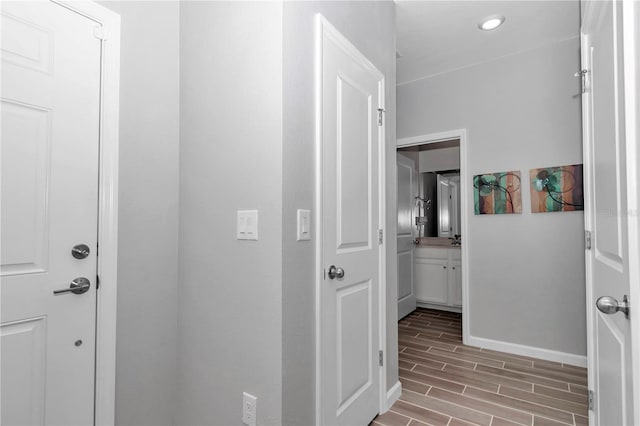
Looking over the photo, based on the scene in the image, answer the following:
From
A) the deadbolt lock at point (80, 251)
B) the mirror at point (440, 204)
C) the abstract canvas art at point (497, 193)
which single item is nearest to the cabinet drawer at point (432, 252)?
the mirror at point (440, 204)

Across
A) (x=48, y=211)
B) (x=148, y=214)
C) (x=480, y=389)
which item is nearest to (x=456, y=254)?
(x=480, y=389)

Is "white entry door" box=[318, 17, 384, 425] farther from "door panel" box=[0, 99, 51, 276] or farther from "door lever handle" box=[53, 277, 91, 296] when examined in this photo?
"door panel" box=[0, 99, 51, 276]

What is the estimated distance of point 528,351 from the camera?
2891 millimetres

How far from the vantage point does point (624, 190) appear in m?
1.00

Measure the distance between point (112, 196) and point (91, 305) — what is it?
46 centimetres

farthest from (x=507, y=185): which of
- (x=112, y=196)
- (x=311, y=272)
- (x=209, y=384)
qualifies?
(x=112, y=196)

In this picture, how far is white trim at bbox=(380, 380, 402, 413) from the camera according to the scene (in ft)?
6.69

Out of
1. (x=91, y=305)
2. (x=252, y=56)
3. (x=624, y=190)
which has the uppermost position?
(x=252, y=56)

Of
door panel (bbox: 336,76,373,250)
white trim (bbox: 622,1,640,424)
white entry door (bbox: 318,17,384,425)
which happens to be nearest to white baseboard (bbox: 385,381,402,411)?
white entry door (bbox: 318,17,384,425)

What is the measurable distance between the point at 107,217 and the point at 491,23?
9.76 feet

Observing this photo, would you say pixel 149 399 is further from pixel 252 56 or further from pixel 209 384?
pixel 252 56

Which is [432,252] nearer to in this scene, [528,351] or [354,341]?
[528,351]

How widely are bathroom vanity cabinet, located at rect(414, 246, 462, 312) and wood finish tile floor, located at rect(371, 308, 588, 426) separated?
100 cm

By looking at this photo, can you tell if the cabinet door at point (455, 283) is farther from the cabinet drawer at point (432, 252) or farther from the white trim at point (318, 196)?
the white trim at point (318, 196)
